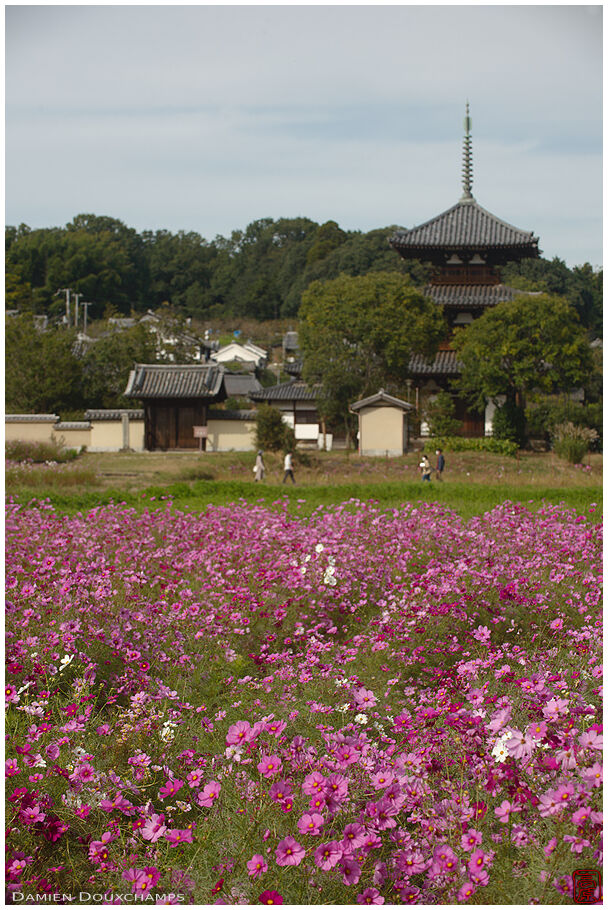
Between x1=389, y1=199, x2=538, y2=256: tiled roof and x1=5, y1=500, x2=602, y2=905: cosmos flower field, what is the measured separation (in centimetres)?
2590

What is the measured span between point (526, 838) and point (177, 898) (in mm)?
990

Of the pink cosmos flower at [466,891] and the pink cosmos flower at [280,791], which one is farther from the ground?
the pink cosmos flower at [280,791]

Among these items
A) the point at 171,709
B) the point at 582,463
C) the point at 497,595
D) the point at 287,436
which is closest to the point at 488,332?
the point at 582,463

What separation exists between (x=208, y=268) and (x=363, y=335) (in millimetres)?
53737

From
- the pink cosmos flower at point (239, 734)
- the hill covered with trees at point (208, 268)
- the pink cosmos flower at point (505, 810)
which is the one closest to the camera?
the pink cosmos flower at point (505, 810)

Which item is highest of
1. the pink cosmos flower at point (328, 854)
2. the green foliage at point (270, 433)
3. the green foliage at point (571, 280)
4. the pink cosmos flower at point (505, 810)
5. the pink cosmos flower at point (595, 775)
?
the green foliage at point (571, 280)

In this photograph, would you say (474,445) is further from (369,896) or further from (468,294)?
(369,896)

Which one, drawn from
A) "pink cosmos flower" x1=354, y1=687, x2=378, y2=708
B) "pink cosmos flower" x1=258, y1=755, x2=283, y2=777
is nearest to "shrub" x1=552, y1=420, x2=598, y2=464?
"pink cosmos flower" x1=354, y1=687, x2=378, y2=708

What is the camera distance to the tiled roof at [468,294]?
30312 millimetres

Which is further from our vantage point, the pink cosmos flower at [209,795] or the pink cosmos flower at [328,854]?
the pink cosmos flower at [209,795]

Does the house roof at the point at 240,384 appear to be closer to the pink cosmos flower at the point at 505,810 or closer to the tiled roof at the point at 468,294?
the tiled roof at the point at 468,294

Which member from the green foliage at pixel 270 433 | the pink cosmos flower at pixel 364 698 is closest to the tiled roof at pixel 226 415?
the green foliage at pixel 270 433

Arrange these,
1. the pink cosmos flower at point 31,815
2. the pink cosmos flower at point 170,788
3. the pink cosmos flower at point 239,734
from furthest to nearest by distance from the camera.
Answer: the pink cosmos flower at point 170,788 < the pink cosmos flower at point 31,815 < the pink cosmos flower at point 239,734

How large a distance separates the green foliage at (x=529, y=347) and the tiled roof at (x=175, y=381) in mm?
9811
